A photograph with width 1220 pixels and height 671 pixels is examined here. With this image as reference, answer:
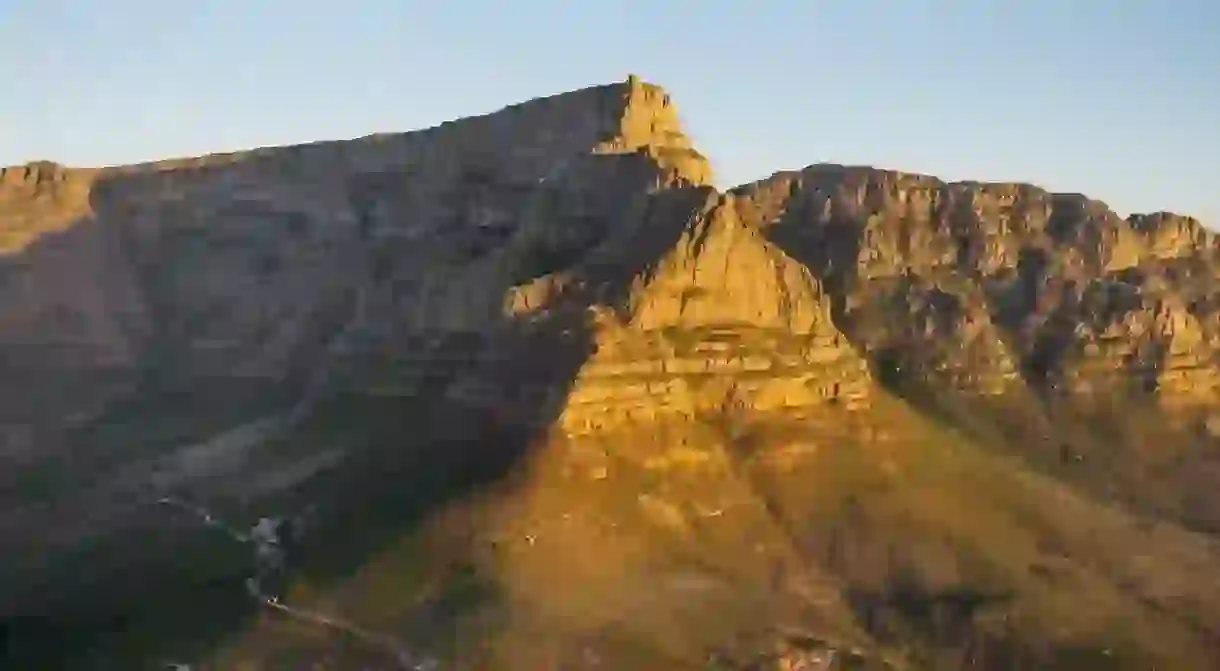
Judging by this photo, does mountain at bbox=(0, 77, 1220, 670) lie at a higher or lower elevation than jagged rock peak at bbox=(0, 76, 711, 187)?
lower

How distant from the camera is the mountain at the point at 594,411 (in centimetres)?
10306

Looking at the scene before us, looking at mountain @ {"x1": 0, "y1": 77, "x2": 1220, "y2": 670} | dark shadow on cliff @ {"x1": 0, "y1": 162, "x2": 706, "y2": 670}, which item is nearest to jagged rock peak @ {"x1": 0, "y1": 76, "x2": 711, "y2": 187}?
mountain @ {"x1": 0, "y1": 77, "x2": 1220, "y2": 670}

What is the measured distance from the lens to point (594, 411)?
11331 cm

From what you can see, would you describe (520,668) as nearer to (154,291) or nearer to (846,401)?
(846,401)

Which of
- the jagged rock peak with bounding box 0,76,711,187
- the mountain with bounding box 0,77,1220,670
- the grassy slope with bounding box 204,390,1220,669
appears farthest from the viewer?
the jagged rock peak with bounding box 0,76,711,187

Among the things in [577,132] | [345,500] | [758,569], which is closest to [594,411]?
[758,569]

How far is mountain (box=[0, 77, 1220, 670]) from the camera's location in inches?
4058

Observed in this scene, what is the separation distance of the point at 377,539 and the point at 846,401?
4093 centimetres

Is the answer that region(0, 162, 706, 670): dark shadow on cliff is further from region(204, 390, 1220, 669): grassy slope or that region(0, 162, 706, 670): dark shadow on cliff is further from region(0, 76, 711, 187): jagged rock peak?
region(0, 76, 711, 187): jagged rock peak

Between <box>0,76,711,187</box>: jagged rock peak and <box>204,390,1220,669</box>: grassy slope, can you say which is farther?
<box>0,76,711,187</box>: jagged rock peak

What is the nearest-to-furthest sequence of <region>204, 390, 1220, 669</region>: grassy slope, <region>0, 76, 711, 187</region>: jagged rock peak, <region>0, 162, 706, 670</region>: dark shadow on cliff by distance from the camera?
<region>204, 390, 1220, 669</region>: grassy slope → <region>0, 162, 706, 670</region>: dark shadow on cliff → <region>0, 76, 711, 187</region>: jagged rock peak

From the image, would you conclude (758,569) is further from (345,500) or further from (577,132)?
(577,132)

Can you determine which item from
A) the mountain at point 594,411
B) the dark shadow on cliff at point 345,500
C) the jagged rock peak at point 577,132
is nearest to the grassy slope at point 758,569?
the mountain at point 594,411

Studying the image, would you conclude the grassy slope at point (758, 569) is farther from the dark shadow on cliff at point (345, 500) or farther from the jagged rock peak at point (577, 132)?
the jagged rock peak at point (577, 132)
